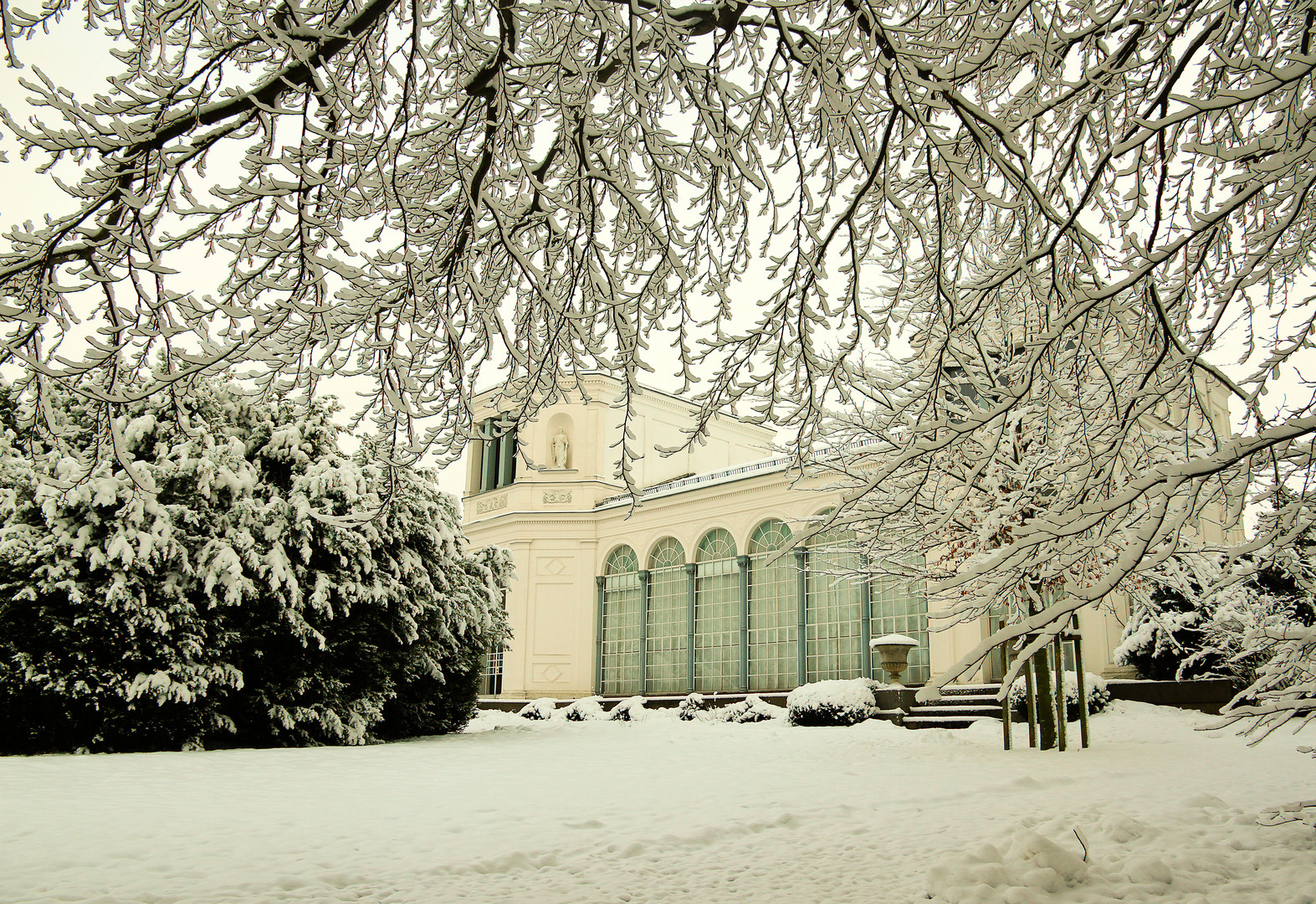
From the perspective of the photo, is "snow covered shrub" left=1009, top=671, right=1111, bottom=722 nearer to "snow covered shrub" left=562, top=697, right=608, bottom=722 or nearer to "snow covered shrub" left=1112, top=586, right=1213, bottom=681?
"snow covered shrub" left=1112, top=586, right=1213, bottom=681

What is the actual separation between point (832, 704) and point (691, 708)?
3986 mm

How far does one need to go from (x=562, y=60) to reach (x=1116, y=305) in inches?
89.1

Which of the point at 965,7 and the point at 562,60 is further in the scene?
the point at 965,7

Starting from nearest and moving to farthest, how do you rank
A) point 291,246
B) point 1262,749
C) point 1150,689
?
1. point 291,246
2. point 1262,749
3. point 1150,689

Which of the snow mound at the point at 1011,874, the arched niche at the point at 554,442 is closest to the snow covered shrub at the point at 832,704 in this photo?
the snow mound at the point at 1011,874

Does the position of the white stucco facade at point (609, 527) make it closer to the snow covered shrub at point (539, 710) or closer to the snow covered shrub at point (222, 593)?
the snow covered shrub at point (539, 710)

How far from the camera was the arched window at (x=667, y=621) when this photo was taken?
1789cm

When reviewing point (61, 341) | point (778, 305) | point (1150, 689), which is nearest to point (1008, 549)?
point (778, 305)

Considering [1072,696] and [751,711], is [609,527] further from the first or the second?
[1072,696]

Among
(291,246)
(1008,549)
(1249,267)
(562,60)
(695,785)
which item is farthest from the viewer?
(695,785)

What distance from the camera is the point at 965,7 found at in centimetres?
408

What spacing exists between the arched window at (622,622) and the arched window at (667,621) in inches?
12.8

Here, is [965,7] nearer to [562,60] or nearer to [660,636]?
[562,60]

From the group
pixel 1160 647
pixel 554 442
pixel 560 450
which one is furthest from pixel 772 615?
pixel 554 442
